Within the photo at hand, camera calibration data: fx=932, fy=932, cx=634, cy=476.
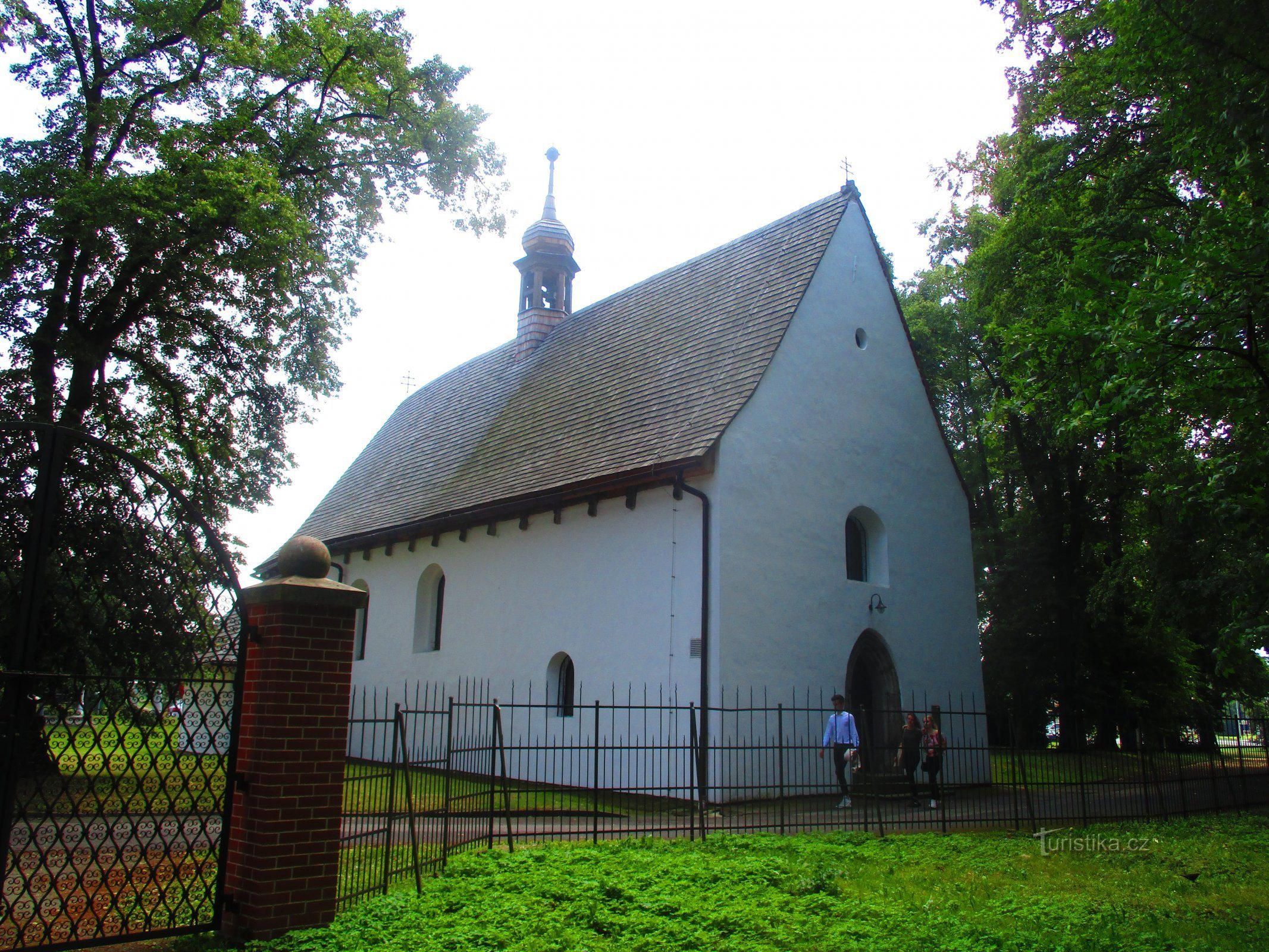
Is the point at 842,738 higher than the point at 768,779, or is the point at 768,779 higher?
the point at 842,738

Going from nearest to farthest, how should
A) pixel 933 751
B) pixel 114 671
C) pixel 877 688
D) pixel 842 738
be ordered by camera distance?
pixel 114 671 < pixel 933 751 < pixel 842 738 < pixel 877 688

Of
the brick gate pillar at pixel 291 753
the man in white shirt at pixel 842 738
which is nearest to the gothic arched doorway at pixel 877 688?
the man in white shirt at pixel 842 738

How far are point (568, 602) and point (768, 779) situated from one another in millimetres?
4644

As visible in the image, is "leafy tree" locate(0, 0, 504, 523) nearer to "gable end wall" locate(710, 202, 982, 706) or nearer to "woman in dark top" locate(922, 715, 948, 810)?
"gable end wall" locate(710, 202, 982, 706)

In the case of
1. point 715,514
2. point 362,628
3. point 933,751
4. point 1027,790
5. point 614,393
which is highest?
point 614,393

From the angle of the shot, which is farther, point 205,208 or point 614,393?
point 614,393

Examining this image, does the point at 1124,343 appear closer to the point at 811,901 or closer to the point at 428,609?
the point at 811,901

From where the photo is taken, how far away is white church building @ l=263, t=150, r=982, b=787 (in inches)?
570

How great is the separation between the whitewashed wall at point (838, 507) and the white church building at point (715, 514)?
0.04 metres

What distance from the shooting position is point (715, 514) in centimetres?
1417

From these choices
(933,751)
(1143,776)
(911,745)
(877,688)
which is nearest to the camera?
(1143,776)

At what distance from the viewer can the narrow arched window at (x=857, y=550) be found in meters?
16.8

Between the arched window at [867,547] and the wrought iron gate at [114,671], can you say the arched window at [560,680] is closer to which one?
the arched window at [867,547]

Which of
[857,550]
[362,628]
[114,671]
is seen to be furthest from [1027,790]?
[362,628]
